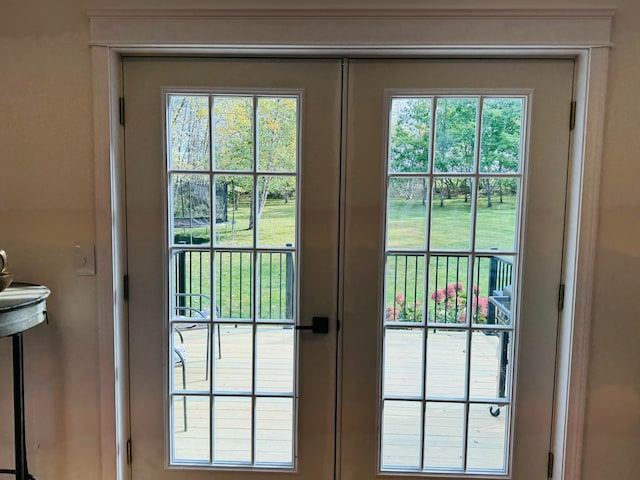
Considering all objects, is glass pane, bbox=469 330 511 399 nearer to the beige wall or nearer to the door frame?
the door frame

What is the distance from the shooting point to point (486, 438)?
1.75 meters

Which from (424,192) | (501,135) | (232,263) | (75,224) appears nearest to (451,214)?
(424,192)

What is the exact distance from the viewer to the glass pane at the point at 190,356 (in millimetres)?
1749

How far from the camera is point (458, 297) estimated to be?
1.70 metres

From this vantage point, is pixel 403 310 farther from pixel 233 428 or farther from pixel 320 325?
pixel 233 428

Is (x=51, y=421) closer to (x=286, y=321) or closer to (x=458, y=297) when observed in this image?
(x=286, y=321)

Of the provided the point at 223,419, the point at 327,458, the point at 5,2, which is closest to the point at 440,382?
the point at 327,458

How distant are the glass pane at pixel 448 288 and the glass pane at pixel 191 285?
93cm

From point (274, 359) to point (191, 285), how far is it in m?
0.47

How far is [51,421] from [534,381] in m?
2.01

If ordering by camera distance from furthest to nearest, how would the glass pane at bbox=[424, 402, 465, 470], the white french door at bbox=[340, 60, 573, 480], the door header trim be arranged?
the glass pane at bbox=[424, 402, 465, 470]
the white french door at bbox=[340, 60, 573, 480]
the door header trim

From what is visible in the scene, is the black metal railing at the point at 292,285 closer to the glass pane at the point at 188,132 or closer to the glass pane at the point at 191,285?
the glass pane at the point at 191,285

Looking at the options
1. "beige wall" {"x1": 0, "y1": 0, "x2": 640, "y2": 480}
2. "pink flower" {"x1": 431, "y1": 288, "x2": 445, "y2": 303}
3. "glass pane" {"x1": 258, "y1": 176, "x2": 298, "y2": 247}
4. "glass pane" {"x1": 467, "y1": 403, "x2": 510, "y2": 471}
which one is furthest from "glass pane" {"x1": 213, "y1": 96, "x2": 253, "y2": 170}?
"glass pane" {"x1": 467, "y1": 403, "x2": 510, "y2": 471}

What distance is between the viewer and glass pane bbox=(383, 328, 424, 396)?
67.6 inches
